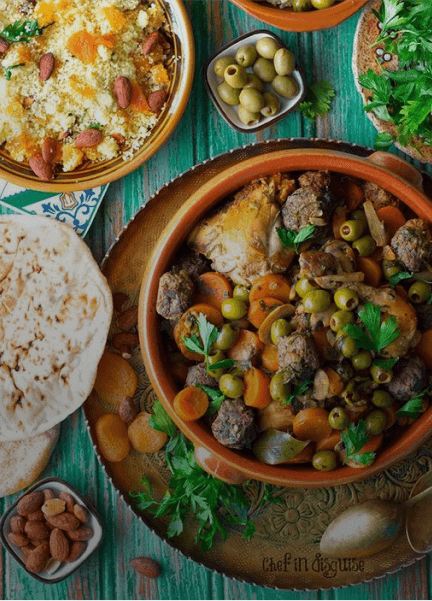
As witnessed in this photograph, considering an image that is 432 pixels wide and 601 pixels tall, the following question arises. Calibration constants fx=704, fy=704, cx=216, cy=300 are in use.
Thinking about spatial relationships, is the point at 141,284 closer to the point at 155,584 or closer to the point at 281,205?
the point at 281,205

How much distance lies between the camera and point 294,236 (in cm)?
272

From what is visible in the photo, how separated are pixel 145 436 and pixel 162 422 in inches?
5.2

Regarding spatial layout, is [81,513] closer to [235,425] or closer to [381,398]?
[235,425]

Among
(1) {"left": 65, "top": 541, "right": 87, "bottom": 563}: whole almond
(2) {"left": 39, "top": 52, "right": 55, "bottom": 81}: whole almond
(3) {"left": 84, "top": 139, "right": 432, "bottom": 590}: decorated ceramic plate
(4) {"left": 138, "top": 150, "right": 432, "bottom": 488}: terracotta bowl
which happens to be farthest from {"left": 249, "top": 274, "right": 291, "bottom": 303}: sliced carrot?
(1) {"left": 65, "top": 541, "right": 87, "bottom": 563}: whole almond

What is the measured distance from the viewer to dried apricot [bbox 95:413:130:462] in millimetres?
3125

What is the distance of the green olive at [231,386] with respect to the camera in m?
2.71

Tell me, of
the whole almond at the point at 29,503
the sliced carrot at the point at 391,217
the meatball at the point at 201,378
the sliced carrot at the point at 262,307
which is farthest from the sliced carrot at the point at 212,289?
the whole almond at the point at 29,503

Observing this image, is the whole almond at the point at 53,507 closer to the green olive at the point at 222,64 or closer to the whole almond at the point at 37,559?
the whole almond at the point at 37,559

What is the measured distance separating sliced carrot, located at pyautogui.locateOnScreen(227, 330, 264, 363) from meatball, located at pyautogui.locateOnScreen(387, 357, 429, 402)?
525 millimetres

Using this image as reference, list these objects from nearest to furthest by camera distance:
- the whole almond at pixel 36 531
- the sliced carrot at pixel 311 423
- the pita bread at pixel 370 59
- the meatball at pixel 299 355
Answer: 1. the meatball at pixel 299 355
2. the sliced carrot at pixel 311 423
3. the pita bread at pixel 370 59
4. the whole almond at pixel 36 531

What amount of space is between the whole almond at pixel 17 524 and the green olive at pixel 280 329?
1.53m

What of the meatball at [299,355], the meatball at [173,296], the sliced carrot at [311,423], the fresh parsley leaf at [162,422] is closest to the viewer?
the meatball at [299,355]

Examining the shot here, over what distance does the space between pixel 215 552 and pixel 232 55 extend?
87.7 inches

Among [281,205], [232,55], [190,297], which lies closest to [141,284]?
[190,297]
